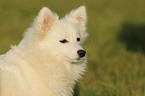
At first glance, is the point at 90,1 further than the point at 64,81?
Yes

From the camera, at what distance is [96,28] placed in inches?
477

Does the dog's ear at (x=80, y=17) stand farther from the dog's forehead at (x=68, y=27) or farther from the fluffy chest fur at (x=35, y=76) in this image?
the fluffy chest fur at (x=35, y=76)

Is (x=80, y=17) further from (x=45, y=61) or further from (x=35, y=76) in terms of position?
(x=35, y=76)

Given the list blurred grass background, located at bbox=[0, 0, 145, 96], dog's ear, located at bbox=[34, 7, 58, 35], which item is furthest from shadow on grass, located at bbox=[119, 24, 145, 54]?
dog's ear, located at bbox=[34, 7, 58, 35]

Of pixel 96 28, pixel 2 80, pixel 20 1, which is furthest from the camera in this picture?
pixel 20 1

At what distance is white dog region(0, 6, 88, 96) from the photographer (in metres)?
4.00

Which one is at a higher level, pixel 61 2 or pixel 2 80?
pixel 61 2

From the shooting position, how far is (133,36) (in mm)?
11297

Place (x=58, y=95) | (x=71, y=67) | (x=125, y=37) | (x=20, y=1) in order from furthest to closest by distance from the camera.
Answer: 1. (x=20, y=1)
2. (x=125, y=37)
3. (x=71, y=67)
4. (x=58, y=95)

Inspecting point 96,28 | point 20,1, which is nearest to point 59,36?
point 96,28

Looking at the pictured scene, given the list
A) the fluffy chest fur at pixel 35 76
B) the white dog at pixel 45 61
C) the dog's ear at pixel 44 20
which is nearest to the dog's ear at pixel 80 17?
the white dog at pixel 45 61

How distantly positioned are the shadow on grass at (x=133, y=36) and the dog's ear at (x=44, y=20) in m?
5.21

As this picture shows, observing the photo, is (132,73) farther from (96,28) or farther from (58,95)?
(96,28)

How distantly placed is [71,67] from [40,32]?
2.75 ft
